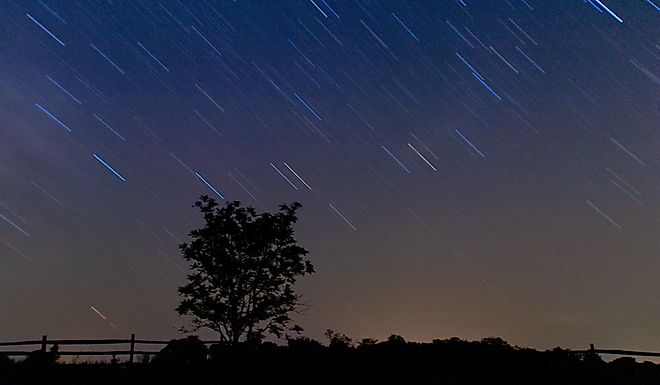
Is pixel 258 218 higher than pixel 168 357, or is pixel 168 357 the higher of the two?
pixel 258 218

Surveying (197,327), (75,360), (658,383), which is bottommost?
(658,383)

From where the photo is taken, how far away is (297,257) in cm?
3231

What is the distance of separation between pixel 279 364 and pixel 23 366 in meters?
8.61

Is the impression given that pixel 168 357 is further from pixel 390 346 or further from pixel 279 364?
pixel 390 346

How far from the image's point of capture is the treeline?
20781 mm

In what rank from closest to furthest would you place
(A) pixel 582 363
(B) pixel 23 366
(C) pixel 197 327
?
1. (B) pixel 23 366
2. (A) pixel 582 363
3. (C) pixel 197 327

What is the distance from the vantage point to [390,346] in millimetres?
25500

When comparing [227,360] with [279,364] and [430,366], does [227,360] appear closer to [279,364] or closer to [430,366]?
[279,364]

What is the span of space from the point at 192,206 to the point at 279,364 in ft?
43.5

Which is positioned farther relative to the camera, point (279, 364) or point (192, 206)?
point (192, 206)

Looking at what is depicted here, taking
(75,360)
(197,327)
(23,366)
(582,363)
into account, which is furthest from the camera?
(197,327)

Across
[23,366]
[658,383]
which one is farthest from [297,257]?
[658,383]

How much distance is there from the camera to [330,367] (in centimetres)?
2225

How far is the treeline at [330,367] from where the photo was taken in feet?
68.2
